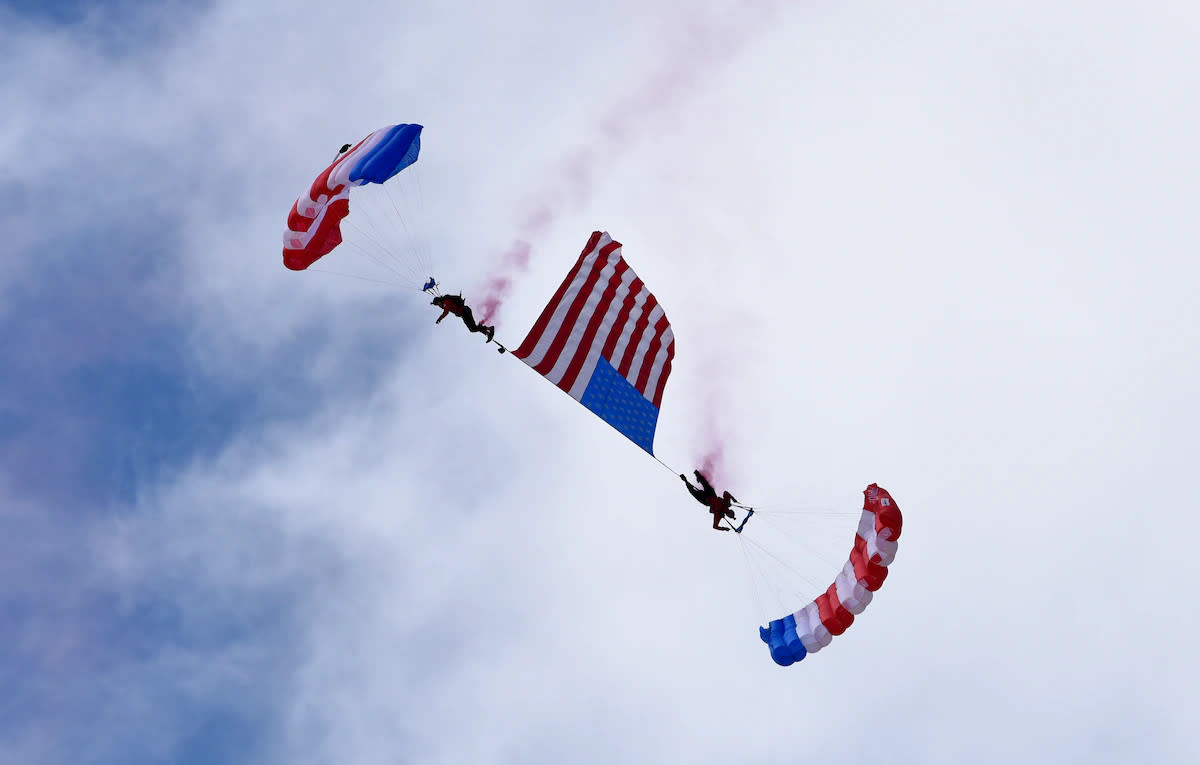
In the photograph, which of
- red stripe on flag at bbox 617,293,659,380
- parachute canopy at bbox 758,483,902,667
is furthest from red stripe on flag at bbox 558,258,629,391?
parachute canopy at bbox 758,483,902,667

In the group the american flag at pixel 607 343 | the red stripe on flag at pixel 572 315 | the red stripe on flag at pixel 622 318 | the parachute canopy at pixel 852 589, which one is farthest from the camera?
the red stripe on flag at pixel 622 318

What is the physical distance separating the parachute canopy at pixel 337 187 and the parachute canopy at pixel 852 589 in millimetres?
17544

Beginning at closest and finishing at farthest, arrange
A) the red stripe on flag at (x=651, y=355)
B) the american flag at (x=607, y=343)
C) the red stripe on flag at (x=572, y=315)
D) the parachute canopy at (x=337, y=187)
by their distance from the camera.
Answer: the red stripe on flag at (x=572, y=315) → the american flag at (x=607, y=343) → the parachute canopy at (x=337, y=187) → the red stripe on flag at (x=651, y=355)

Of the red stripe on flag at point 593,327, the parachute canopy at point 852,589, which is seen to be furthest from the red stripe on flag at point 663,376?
the parachute canopy at point 852,589

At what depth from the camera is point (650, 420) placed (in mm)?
35469

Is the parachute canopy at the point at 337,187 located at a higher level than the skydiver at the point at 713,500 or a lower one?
higher

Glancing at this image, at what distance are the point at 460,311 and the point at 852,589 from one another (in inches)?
566

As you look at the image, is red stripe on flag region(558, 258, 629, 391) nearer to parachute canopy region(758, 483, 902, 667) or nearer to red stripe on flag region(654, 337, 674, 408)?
red stripe on flag region(654, 337, 674, 408)

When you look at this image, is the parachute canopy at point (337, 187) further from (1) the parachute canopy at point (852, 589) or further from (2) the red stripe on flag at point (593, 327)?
(1) the parachute canopy at point (852, 589)

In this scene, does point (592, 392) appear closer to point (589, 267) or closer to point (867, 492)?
point (589, 267)

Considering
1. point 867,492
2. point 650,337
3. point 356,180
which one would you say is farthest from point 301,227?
point 867,492

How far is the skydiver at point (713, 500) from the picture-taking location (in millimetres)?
33625

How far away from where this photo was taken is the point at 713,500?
1324 inches

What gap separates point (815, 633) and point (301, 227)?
20.3 meters
